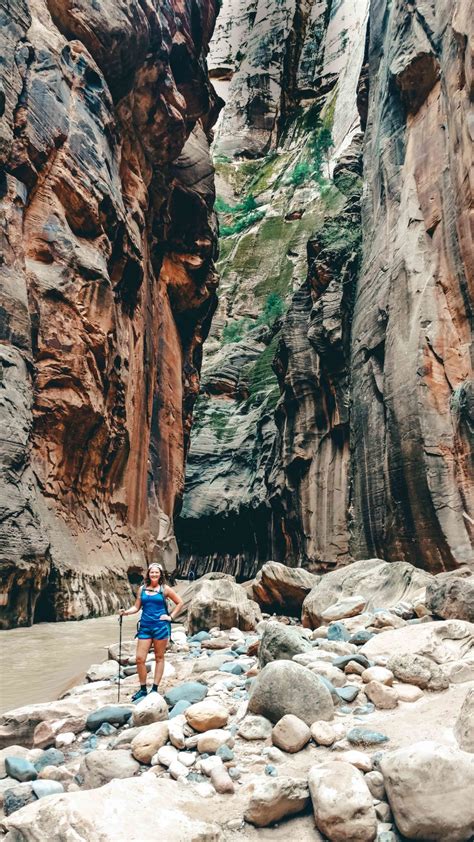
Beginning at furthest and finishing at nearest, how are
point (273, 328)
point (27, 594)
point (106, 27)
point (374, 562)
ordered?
point (273, 328), point (106, 27), point (27, 594), point (374, 562)

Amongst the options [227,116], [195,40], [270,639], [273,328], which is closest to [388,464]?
[270,639]

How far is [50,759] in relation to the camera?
3375 mm

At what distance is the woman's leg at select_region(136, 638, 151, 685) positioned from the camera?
481cm

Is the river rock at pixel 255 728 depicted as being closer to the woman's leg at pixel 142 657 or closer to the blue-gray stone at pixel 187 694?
the blue-gray stone at pixel 187 694

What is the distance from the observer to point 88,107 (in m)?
15.5

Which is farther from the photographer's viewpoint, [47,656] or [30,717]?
[47,656]

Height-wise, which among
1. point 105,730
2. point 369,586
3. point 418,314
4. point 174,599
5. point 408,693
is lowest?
point 105,730

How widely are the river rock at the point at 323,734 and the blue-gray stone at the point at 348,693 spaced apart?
51 centimetres

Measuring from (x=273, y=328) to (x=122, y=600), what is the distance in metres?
32.6

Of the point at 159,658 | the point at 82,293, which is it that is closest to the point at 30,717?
the point at 159,658

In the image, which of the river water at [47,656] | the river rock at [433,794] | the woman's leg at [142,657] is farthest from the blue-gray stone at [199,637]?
the river rock at [433,794]

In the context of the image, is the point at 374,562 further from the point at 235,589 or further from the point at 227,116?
the point at 227,116

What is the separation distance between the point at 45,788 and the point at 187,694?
4.78 ft

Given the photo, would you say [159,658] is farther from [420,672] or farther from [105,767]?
[420,672]
